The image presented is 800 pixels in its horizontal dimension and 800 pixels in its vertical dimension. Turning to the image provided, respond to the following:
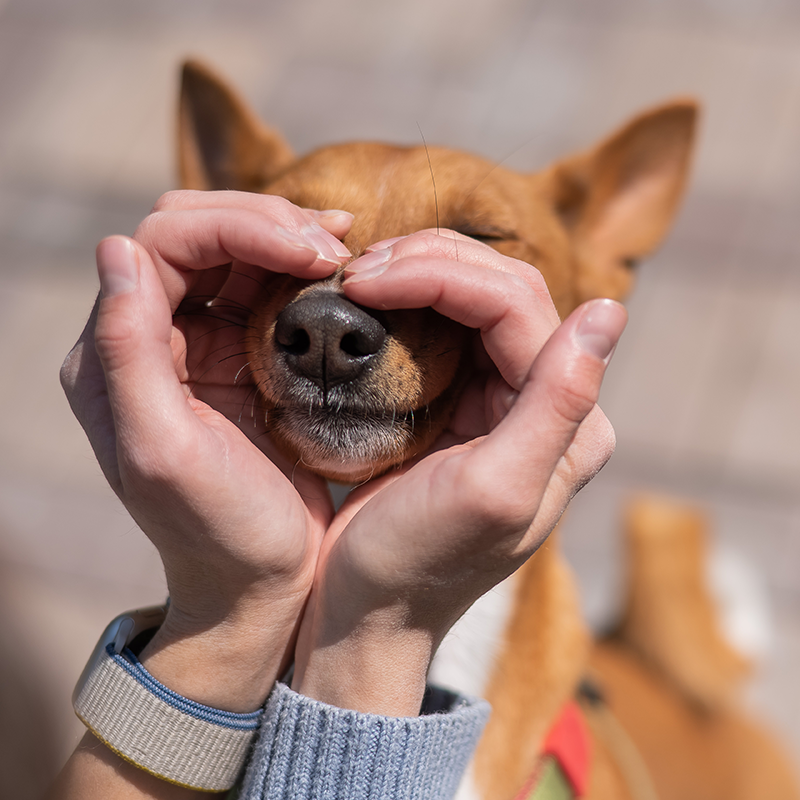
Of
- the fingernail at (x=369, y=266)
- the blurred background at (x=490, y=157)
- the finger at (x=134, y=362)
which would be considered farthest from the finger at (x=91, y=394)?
the blurred background at (x=490, y=157)

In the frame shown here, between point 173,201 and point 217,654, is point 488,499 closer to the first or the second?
point 217,654

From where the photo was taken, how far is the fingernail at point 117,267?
46.8 inches

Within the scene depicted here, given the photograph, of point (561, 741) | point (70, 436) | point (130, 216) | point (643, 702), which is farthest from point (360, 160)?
point (130, 216)

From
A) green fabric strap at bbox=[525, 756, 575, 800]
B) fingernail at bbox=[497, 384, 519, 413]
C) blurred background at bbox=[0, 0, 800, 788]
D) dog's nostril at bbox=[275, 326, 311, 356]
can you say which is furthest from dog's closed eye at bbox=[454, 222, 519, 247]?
blurred background at bbox=[0, 0, 800, 788]

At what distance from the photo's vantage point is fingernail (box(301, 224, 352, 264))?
1.33 m

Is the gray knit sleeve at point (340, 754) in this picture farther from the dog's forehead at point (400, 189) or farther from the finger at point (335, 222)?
the dog's forehead at point (400, 189)

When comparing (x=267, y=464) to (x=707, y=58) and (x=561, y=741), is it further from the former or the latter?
(x=707, y=58)

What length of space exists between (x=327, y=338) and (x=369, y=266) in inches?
8.3

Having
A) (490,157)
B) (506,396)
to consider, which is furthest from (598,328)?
(490,157)

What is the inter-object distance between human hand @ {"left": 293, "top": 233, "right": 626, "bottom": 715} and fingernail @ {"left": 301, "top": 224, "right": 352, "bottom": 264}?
4 centimetres

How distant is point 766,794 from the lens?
287 centimetres

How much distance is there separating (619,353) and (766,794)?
3.07 meters

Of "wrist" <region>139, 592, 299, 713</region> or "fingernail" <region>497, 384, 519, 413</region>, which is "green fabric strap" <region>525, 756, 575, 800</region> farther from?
"fingernail" <region>497, 384, 519, 413</region>

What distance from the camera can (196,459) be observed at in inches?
46.6
